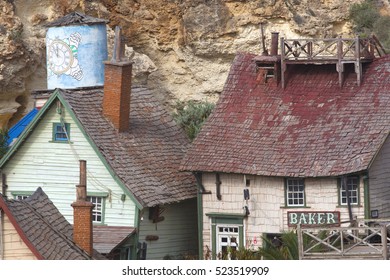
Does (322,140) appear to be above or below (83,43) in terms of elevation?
below

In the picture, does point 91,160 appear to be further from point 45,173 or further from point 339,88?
point 339,88

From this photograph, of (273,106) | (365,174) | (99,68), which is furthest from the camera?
(99,68)

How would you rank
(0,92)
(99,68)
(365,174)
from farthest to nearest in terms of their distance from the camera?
(0,92) → (99,68) → (365,174)

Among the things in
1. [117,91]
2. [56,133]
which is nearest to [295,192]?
[117,91]

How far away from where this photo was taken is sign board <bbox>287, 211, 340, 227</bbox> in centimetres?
5053

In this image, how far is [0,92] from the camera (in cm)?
6438

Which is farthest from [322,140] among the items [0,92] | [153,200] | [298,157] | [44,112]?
[0,92]

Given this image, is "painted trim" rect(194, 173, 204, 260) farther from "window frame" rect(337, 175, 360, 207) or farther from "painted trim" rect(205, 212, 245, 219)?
"window frame" rect(337, 175, 360, 207)

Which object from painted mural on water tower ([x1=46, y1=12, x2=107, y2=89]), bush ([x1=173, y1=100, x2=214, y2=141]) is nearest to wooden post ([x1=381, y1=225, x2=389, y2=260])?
painted mural on water tower ([x1=46, y1=12, x2=107, y2=89])

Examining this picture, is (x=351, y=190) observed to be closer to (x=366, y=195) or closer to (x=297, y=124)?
(x=366, y=195)

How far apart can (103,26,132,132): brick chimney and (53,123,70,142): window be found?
1643 millimetres

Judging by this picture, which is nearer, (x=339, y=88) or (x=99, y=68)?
(x=339, y=88)

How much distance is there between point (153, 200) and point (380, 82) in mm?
8127

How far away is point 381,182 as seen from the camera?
51.1m
